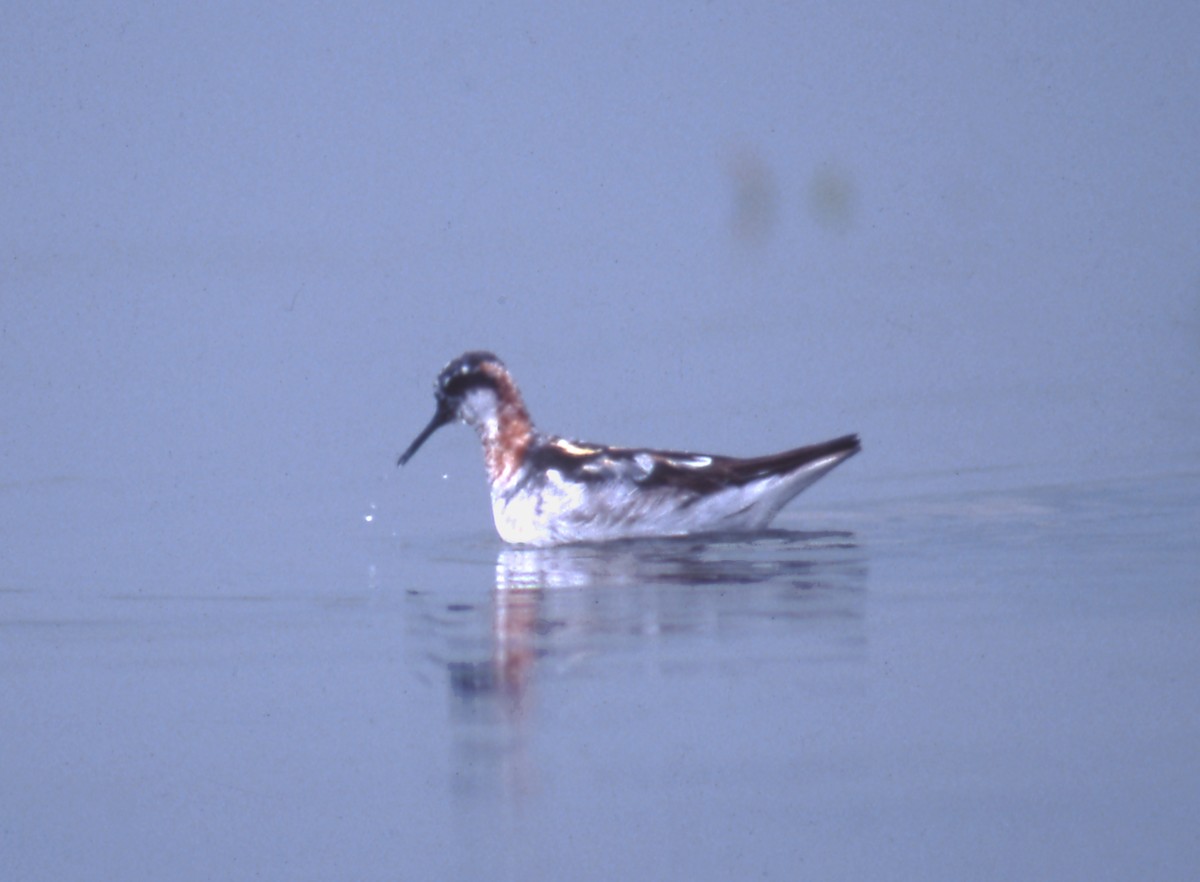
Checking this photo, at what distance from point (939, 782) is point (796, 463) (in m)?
5.80

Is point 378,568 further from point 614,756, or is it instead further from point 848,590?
point 614,756

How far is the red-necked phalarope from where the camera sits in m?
13.6

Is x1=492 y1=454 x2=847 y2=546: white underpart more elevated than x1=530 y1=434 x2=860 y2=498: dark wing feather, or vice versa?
x1=530 y1=434 x2=860 y2=498: dark wing feather

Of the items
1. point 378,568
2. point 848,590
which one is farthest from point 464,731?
point 378,568

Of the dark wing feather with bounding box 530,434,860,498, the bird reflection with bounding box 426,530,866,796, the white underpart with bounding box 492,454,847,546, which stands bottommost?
the bird reflection with bounding box 426,530,866,796

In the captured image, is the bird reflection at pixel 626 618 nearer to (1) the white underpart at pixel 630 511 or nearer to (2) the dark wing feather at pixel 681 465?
(1) the white underpart at pixel 630 511

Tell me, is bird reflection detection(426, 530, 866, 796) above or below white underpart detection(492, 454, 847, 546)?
below

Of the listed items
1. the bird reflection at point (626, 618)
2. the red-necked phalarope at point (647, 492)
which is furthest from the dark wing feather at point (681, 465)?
the bird reflection at point (626, 618)

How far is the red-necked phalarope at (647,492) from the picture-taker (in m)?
13.6

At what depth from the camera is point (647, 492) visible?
13.8m

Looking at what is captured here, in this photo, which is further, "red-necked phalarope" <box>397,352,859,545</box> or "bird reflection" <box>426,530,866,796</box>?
"red-necked phalarope" <box>397,352,859,545</box>

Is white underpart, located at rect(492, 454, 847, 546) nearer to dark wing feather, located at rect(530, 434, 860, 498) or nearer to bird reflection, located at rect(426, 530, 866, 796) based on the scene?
dark wing feather, located at rect(530, 434, 860, 498)

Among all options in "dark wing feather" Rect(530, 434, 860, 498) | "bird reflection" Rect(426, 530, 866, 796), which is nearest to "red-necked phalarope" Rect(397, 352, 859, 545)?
"dark wing feather" Rect(530, 434, 860, 498)

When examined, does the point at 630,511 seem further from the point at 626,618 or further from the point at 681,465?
the point at 626,618
